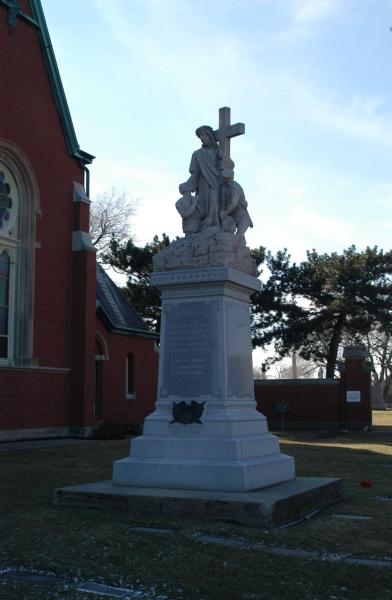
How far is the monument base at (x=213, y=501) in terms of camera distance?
22.4ft

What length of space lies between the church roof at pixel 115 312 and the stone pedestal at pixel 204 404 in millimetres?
17636

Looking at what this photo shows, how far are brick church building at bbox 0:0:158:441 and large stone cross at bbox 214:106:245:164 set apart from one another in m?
12.6

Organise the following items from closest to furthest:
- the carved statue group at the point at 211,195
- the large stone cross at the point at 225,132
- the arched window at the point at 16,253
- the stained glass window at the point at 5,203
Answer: the carved statue group at the point at 211,195
the large stone cross at the point at 225,132
the arched window at the point at 16,253
the stained glass window at the point at 5,203

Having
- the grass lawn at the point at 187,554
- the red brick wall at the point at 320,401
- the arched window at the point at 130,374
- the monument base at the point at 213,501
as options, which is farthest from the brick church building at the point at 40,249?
the monument base at the point at 213,501

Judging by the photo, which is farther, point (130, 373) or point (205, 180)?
point (130, 373)

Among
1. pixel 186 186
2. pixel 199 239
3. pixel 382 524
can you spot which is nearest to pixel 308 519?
pixel 382 524

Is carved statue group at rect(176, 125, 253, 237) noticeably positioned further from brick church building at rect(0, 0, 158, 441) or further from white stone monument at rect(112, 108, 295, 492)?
brick church building at rect(0, 0, 158, 441)

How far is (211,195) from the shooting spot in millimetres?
9391

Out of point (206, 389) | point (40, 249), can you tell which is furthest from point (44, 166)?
point (206, 389)

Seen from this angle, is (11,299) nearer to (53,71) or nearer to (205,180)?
(53,71)

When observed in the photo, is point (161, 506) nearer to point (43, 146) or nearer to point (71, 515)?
point (71, 515)

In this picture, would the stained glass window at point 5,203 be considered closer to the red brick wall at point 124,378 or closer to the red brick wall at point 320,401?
the red brick wall at point 124,378

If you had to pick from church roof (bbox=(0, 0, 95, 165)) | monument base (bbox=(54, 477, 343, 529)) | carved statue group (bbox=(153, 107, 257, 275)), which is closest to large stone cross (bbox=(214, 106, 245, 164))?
carved statue group (bbox=(153, 107, 257, 275))

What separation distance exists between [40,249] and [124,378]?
789cm
